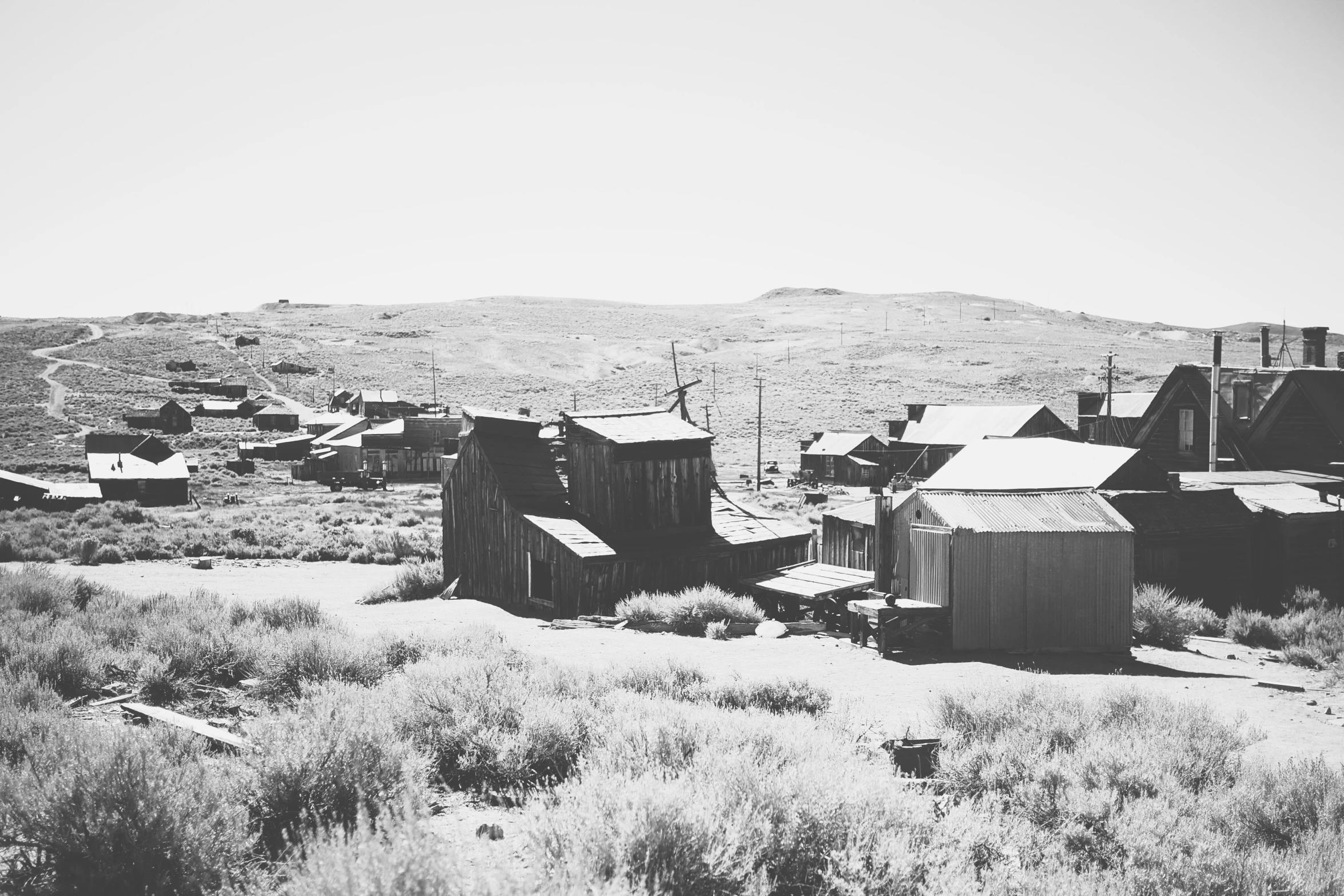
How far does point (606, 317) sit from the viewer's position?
543 ft

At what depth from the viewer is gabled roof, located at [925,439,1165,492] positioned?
20203mm

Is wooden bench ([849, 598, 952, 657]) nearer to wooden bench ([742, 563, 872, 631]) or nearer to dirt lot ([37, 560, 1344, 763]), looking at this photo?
dirt lot ([37, 560, 1344, 763])

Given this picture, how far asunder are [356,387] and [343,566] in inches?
2991

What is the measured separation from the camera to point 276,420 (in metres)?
75.9

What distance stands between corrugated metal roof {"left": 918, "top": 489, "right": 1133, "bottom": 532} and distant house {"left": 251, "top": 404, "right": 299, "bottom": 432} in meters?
70.4

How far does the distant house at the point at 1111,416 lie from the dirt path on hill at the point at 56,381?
216 ft

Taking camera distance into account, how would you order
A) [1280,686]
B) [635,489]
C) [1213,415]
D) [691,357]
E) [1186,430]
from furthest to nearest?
[691,357] → [1186,430] → [1213,415] → [635,489] → [1280,686]

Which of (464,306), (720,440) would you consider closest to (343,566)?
(720,440)

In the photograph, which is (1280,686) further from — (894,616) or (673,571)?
(673,571)

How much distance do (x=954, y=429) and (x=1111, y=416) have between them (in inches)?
485

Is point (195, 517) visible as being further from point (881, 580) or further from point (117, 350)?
point (117, 350)

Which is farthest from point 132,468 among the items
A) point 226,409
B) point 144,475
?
point 226,409

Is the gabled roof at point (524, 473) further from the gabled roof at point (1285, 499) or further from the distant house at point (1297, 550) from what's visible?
the gabled roof at point (1285, 499)

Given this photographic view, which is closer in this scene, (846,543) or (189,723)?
(189,723)
